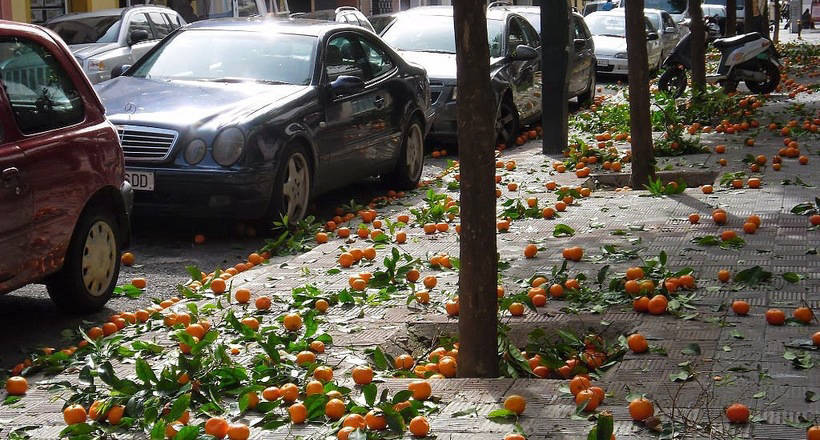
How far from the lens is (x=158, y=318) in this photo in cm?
652

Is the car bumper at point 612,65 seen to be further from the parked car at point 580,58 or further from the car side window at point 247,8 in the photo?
the car side window at point 247,8

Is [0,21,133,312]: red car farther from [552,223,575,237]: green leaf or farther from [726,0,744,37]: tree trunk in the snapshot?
[726,0,744,37]: tree trunk

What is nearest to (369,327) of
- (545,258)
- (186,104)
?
(545,258)

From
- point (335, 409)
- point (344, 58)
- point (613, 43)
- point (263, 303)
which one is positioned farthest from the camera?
point (613, 43)

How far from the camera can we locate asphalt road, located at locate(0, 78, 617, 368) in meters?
6.66

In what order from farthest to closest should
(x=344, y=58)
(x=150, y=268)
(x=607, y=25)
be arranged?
(x=607, y=25)
(x=344, y=58)
(x=150, y=268)

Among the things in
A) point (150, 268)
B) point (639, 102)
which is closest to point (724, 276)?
point (150, 268)

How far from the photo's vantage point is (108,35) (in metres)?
18.8

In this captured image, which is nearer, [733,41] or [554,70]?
[554,70]

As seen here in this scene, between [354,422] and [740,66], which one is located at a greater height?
[354,422]

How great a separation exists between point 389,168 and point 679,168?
8.62 ft

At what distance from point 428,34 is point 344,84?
6.04m

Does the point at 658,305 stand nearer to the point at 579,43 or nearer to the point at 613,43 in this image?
the point at 579,43

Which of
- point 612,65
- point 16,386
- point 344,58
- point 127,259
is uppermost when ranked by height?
point 344,58
